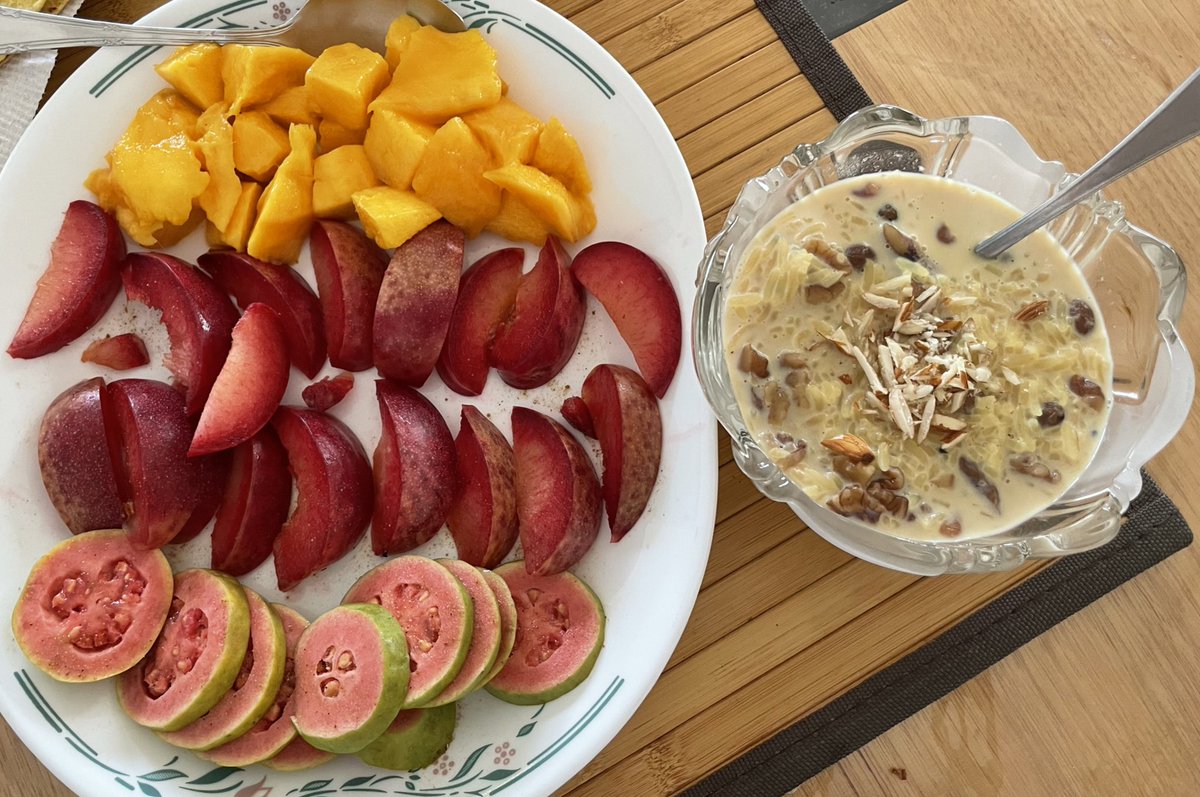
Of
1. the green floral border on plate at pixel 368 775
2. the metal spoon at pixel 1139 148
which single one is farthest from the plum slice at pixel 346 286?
the metal spoon at pixel 1139 148

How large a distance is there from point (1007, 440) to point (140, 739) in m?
1.79

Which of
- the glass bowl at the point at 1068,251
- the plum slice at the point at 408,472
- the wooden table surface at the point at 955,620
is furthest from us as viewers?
the wooden table surface at the point at 955,620

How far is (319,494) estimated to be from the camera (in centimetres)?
186

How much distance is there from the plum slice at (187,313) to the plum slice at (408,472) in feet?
1.15

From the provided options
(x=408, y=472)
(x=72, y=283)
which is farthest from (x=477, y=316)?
(x=72, y=283)

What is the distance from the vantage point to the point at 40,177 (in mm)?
1938

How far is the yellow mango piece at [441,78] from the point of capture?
1.87 meters

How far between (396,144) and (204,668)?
3.58 feet

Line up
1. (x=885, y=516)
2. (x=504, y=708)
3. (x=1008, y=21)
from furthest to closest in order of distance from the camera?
(x=1008, y=21)
(x=504, y=708)
(x=885, y=516)

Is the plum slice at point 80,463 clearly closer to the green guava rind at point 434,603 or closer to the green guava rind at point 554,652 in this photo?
the green guava rind at point 434,603

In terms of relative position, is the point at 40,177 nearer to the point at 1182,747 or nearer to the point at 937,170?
the point at 937,170

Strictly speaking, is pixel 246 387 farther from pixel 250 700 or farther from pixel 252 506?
pixel 250 700

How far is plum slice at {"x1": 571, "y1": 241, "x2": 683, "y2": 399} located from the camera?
1.87m

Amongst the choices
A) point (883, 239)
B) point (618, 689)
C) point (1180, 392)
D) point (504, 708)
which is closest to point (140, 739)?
point (504, 708)
